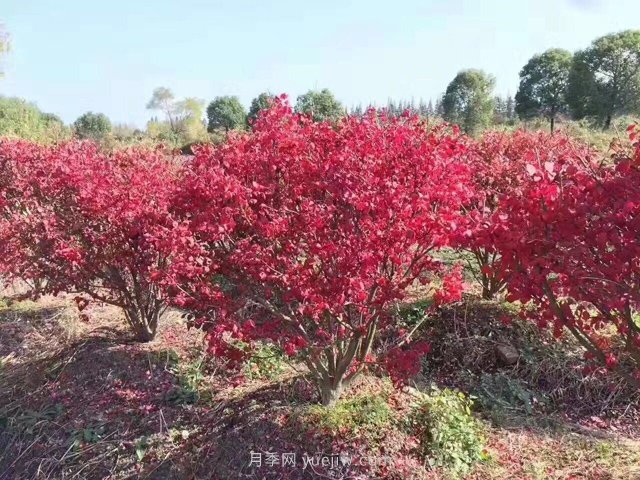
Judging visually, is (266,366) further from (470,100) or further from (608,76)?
(608,76)

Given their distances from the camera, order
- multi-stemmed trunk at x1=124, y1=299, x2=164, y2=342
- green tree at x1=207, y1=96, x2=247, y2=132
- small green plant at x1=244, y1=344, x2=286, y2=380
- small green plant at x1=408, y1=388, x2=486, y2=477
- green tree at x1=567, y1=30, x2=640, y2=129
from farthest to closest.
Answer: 1. green tree at x1=207, y1=96, x2=247, y2=132
2. green tree at x1=567, y1=30, x2=640, y2=129
3. multi-stemmed trunk at x1=124, y1=299, x2=164, y2=342
4. small green plant at x1=244, y1=344, x2=286, y2=380
5. small green plant at x1=408, y1=388, x2=486, y2=477

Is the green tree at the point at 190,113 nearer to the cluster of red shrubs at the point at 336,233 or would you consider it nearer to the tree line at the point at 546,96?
the tree line at the point at 546,96

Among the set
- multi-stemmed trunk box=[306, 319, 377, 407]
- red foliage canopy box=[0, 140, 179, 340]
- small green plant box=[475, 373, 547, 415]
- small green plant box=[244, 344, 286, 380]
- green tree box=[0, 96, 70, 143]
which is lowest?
small green plant box=[475, 373, 547, 415]

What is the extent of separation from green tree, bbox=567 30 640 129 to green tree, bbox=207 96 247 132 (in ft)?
66.5

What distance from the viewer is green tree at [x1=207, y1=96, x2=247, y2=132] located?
111ft

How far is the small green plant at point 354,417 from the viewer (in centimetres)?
373

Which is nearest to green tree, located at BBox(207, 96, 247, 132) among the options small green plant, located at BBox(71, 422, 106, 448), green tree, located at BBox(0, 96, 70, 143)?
green tree, located at BBox(0, 96, 70, 143)

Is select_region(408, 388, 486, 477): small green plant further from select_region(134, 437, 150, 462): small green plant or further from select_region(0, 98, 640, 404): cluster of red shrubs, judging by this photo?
select_region(134, 437, 150, 462): small green plant

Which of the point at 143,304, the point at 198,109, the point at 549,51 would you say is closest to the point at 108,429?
the point at 143,304

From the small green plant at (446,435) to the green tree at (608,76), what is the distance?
938 inches

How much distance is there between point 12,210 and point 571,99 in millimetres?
26417

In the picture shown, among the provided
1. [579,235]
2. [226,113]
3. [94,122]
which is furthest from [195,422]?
[94,122]

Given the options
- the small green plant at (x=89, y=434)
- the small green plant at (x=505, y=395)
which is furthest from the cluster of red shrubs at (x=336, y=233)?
the small green plant at (x=89, y=434)

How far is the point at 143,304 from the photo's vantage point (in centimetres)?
499
